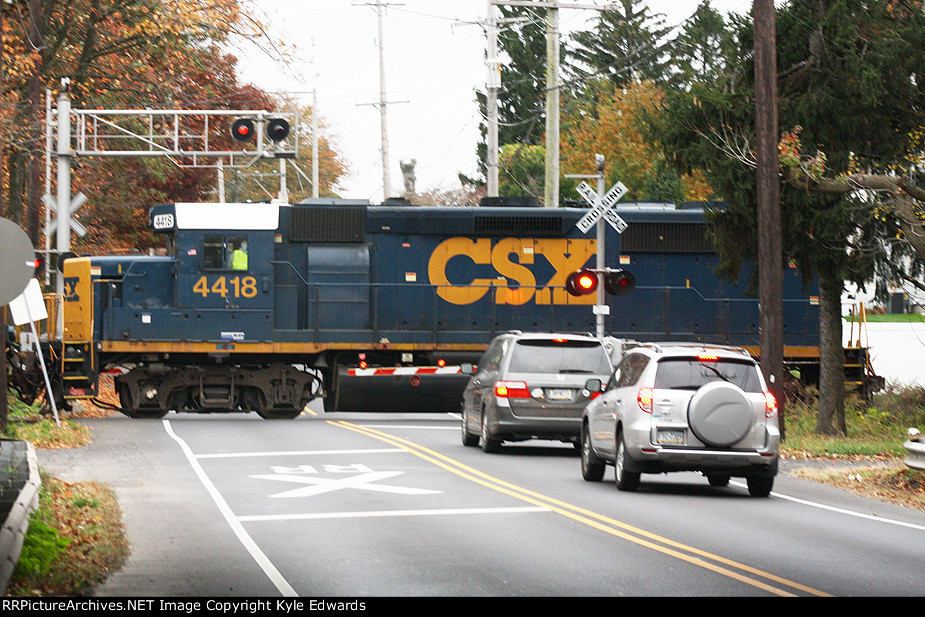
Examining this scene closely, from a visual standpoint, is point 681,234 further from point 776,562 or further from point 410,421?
point 776,562

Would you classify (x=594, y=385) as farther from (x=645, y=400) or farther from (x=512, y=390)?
(x=512, y=390)

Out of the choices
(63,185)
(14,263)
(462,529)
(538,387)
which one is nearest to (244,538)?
(462,529)

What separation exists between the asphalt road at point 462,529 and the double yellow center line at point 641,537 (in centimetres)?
3

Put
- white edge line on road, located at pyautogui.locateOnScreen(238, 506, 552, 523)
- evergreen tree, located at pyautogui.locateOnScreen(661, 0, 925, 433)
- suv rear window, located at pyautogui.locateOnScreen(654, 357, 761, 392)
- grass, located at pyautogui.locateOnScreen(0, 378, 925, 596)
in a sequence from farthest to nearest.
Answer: evergreen tree, located at pyautogui.locateOnScreen(661, 0, 925, 433) < suv rear window, located at pyautogui.locateOnScreen(654, 357, 761, 392) < white edge line on road, located at pyautogui.locateOnScreen(238, 506, 552, 523) < grass, located at pyautogui.locateOnScreen(0, 378, 925, 596)

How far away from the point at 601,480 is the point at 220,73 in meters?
32.0

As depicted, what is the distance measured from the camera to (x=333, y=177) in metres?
104

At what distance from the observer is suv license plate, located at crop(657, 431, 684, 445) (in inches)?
588

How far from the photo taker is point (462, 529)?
484 inches

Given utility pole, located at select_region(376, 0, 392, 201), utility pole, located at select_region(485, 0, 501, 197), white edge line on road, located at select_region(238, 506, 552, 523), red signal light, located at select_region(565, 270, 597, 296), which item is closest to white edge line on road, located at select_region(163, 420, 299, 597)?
white edge line on road, located at select_region(238, 506, 552, 523)

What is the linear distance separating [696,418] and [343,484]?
4416mm

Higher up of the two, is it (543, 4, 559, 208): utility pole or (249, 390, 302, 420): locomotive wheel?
(543, 4, 559, 208): utility pole

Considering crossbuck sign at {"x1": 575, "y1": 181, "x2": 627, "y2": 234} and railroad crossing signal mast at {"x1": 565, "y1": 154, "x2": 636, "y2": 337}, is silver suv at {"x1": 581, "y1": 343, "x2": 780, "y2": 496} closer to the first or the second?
railroad crossing signal mast at {"x1": 565, "y1": 154, "x2": 636, "y2": 337}

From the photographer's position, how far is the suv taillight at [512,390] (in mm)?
19781

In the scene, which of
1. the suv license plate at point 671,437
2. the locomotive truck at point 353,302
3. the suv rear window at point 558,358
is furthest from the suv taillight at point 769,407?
the locomotive truck at point 353,302
